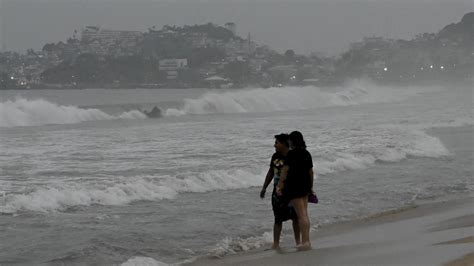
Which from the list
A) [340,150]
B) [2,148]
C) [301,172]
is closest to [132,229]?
[301,172]

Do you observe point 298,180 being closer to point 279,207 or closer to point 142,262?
point 279,207

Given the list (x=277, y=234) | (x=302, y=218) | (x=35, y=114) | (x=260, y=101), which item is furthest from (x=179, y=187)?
(x=260, y=101)

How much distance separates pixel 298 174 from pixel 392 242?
144 cm

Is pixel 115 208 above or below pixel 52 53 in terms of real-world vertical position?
below

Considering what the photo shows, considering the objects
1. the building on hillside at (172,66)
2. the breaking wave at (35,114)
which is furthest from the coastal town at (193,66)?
the breaking wave at (35,114)

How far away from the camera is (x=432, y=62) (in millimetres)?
180250

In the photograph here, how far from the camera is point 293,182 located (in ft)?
30.7

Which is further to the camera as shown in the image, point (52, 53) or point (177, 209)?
point (52, 53)

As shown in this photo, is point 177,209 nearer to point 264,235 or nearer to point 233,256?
point 264,235

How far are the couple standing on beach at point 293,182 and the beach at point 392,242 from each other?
0.27 meters

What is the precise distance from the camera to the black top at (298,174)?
927cm

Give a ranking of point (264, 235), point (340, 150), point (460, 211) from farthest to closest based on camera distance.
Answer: point (340, 150) → point (460, 211) → point (264, 235)

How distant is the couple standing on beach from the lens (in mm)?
9281

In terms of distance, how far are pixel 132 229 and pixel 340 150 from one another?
39.9 feet
